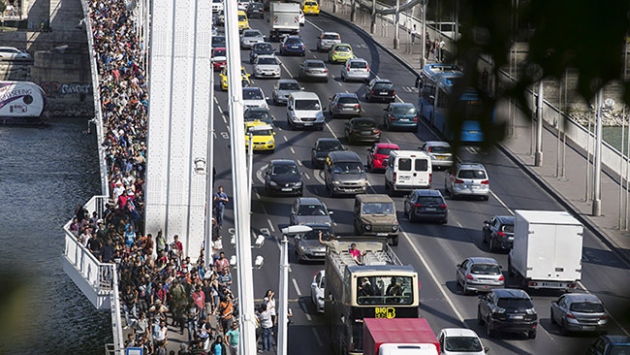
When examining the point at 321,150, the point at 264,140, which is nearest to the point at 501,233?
the point at 321,150

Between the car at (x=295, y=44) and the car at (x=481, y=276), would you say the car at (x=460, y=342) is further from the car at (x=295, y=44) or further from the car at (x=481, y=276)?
the car at (x=295, y=44)

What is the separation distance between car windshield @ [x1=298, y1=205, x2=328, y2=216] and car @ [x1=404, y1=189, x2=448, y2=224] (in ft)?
14.8

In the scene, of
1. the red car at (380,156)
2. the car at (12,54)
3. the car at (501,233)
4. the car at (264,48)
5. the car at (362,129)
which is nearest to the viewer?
the car at (362,129)

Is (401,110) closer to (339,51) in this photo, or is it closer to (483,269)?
(483,269)

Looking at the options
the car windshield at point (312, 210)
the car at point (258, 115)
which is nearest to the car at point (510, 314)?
the car windshield at point (312, 210)

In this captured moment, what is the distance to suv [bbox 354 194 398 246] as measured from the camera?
155ft

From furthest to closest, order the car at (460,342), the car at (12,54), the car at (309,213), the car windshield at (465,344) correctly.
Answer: the car at (12,54)
the car at (309,213)
the car windshield at (465,344)
the car at (460,342)

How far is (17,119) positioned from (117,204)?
2610 inches

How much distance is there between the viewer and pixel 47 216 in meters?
63.1

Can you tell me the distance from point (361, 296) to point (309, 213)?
55.3 ft

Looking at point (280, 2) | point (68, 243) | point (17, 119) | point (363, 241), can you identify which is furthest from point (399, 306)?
point (17, 119)

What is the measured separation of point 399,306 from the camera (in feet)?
103

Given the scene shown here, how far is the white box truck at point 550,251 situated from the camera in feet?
135

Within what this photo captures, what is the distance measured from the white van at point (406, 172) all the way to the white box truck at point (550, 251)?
1092 cm
